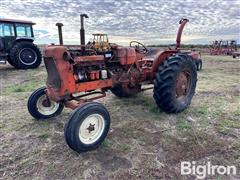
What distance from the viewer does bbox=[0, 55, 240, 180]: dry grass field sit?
9.77ft

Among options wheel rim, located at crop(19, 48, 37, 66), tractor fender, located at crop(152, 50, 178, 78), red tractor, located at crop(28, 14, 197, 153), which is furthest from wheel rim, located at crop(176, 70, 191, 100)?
wheel rim, located at crop(19, 48, 37, 66)

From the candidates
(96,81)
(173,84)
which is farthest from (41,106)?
(173,84)

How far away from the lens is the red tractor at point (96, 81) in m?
3.41

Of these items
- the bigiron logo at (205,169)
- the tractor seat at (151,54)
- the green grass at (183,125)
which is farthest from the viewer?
the tractor seat at (151,54)

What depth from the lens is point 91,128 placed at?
3.44 metres

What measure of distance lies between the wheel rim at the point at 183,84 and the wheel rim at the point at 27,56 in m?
8.93

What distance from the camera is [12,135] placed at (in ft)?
13.0

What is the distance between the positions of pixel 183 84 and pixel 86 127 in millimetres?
2449

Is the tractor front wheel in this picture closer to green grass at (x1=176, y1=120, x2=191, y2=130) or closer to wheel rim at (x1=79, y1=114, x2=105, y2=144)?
wheel rim at (x1=79, y1=114, x2=105, y2=144)

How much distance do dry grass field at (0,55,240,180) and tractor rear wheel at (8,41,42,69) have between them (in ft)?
21.3

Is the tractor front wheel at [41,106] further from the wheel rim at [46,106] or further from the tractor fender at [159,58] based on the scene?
the tractor fender at [159,58]

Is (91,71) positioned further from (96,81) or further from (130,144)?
(130,144)

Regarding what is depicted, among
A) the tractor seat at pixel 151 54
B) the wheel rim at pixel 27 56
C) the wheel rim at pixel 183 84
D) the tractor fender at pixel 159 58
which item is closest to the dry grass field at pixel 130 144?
the wheel rim at pixel 183 84

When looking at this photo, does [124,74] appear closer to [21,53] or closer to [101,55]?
[101,55]
